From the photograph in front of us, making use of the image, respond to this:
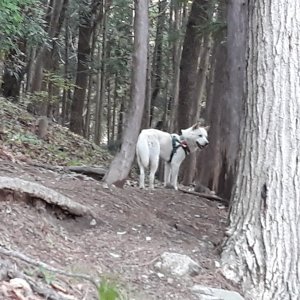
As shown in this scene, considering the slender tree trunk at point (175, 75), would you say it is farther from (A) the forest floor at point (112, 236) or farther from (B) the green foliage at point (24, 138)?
(A) the forest floor at point (112, 236)

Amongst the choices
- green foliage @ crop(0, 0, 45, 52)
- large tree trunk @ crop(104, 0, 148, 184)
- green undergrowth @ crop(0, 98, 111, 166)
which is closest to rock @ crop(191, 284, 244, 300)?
large tree trunk @ crop(104, 0, 148, 184)

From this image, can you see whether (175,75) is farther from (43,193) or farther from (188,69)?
(43,193)

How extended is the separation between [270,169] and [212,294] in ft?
4.43

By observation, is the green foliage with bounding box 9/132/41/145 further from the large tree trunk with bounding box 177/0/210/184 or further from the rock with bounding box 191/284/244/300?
the rock with bounding box 191/284/244/300

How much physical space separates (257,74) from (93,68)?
64.1ft

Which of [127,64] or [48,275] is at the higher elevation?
[127,64]

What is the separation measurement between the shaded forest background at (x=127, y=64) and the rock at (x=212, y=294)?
4365mm

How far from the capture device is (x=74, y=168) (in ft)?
34.4

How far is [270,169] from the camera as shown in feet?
20.1

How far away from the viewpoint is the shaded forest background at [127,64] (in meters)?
11.0

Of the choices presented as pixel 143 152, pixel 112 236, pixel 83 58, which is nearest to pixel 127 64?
pixel 83 58

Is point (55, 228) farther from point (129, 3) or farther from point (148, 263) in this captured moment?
point (129, 3)

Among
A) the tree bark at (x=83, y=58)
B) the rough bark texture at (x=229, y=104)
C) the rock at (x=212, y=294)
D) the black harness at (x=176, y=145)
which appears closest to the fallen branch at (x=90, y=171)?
the rough bark texture at (x=229, y=104)

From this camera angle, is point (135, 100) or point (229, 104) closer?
point (135, 100)
